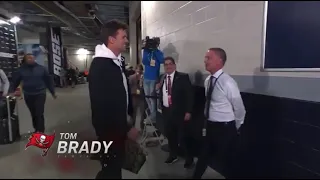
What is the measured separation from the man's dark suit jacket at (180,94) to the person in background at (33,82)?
0.96 feet

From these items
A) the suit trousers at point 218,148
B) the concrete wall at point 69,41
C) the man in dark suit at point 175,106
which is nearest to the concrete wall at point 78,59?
the concrete wall at point 69,41

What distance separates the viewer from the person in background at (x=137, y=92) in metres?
0.59

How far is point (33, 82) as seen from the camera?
21.9 inches

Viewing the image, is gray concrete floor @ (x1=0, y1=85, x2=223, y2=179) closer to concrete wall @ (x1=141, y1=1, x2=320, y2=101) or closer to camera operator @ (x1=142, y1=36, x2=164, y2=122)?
camera operator @ (x1=142, y1=36, x2=164, y2=122)

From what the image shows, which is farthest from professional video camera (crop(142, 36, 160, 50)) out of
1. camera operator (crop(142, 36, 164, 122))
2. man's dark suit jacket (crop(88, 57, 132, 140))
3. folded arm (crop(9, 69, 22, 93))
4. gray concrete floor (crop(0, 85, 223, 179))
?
folded arm (crop(9, 69, 22, 93))

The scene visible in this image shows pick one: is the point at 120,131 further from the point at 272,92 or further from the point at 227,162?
the point at 272,92

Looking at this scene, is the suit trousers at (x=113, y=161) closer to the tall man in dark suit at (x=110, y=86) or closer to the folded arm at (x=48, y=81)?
the tall man in dark suit at (x=110, y=86)

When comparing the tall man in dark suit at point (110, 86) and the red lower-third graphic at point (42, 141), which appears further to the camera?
the red lower-third graphic at point (42, 141)

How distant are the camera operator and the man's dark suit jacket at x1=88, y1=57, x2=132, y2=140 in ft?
0.21

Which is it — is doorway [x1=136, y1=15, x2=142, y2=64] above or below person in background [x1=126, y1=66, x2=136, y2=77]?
above

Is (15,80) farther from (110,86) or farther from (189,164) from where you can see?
(189,164)

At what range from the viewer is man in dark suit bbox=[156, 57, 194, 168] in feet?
2.01

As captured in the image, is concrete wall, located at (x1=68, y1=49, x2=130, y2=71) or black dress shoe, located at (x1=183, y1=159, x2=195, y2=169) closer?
concrete wall, located at (x1=68, y1=49, x2=130, y2=71)

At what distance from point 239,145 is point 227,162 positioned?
69mm
